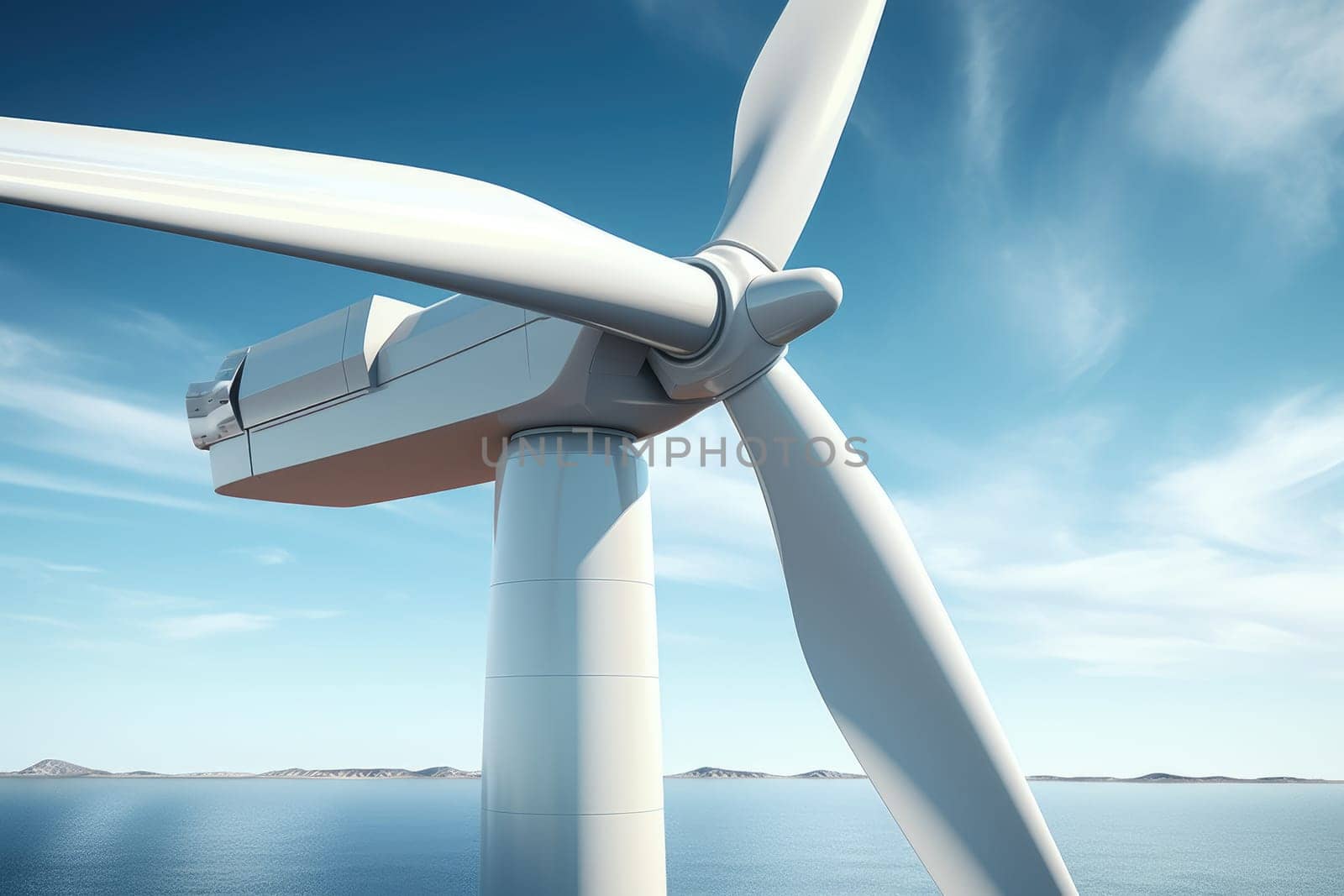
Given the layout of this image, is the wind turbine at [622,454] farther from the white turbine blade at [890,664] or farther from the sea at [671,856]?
the sea at [671,856]

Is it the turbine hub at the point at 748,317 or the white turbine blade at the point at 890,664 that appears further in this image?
the turbine hub at the point at 748,317

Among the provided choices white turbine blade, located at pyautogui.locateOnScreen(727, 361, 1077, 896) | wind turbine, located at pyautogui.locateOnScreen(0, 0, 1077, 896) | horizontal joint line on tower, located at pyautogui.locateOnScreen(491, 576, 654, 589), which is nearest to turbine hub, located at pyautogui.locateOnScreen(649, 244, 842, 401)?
wind turbine, located at pyautogui.locateOnScreen(0, 0, 1077, 896)

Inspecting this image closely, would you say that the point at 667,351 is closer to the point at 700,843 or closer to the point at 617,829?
the point at 617,829

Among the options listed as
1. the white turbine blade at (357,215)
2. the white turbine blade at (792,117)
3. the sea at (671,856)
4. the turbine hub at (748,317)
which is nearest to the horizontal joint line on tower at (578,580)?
the turbine hub at (748,317)

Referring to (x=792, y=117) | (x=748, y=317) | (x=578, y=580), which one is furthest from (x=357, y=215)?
(x=792, y=117)

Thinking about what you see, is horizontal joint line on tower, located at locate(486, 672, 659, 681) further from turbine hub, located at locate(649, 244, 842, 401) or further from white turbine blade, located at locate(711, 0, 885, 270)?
white turbine blade, located at locate(711, 0, 885, 270)

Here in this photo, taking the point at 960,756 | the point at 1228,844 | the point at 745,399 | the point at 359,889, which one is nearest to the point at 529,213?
the point at 745,399

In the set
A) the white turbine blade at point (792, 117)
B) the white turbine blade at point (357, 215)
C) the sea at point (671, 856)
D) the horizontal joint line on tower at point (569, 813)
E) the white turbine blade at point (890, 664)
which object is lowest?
the sea at point (671, 856)
